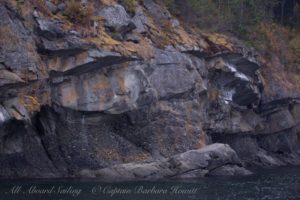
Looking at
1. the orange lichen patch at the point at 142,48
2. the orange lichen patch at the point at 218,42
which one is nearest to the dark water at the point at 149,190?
the orange lichen patch at the point at 142,48

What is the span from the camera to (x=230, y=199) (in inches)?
546

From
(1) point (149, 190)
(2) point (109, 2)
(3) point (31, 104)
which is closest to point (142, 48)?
(2) point (109, 2)

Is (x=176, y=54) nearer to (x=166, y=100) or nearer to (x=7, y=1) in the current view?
(x=166, y=100)

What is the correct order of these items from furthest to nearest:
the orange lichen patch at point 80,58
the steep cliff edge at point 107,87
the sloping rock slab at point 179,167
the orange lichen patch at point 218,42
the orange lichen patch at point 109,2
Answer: the orange lichen patch at point 218,42 → the orange lichen patch at point 109,2 → the sloping rock slab at point 179,167 → the orange lichen patch at point 80,58 → the steep cliff edge at point 107,87

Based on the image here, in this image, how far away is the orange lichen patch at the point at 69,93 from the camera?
61.4 feet

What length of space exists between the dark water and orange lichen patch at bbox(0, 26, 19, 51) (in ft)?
19.1

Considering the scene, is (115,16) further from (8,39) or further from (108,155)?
(108,155)

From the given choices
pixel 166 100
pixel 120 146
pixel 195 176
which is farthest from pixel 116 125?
pixel 195 176

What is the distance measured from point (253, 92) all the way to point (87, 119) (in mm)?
14545

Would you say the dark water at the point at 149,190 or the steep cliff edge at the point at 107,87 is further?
the steep cliff edge at the point at 107,87

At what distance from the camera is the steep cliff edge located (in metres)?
16.9

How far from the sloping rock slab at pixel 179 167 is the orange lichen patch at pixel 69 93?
380cm

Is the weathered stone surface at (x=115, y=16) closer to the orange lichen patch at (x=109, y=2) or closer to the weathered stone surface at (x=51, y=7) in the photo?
the orange lichen patch at (x=109, y=2)

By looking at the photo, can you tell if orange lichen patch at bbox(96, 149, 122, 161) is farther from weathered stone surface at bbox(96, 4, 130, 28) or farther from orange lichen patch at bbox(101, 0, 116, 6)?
orange lichen patch at bbox(101, 0, 116, 6)
